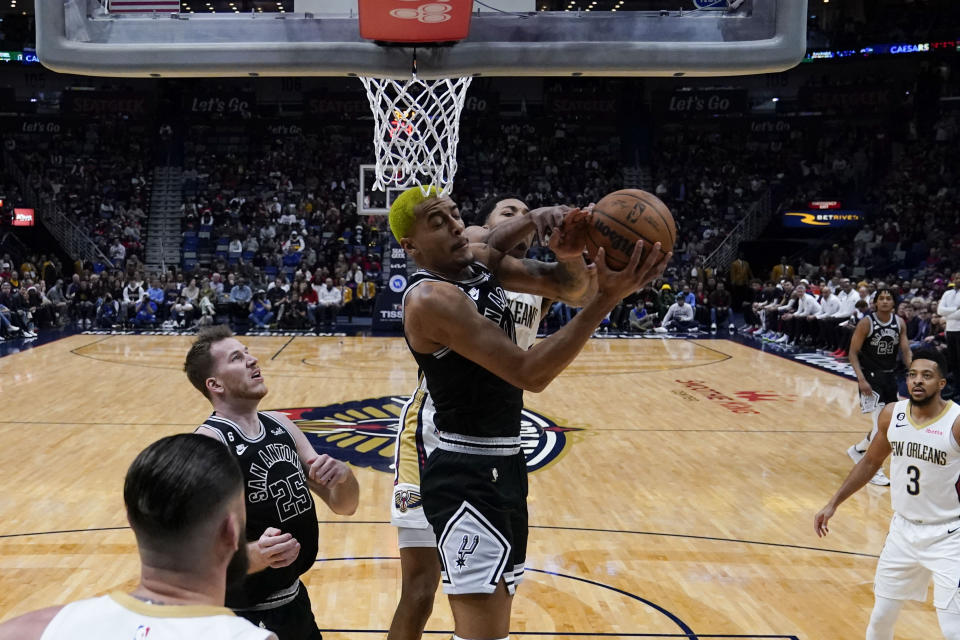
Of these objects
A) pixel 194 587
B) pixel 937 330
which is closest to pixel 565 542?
pixel 194 587

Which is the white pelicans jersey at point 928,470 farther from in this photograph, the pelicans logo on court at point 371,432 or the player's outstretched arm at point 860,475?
the pelicans logo on court at point 371,432

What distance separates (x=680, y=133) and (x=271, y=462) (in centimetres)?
2828

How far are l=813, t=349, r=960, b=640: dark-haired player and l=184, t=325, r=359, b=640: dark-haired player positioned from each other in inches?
91.6

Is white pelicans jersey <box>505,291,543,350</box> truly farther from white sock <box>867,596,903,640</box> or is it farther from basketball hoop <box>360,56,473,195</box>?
basketball hoop <box>360,56,473,195</box>

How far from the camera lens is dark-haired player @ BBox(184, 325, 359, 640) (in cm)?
294

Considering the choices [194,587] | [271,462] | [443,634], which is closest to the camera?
[194,587]

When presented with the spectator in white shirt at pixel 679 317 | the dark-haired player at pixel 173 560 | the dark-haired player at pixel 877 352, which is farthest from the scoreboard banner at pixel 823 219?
the dark-haired player at pixel 173 560

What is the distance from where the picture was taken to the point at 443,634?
177 inches

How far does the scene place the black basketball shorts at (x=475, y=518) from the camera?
301 cm

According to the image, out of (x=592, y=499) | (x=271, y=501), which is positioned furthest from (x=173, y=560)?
(x=592, y=499)

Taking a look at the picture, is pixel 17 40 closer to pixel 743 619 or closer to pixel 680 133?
pixel 680 133

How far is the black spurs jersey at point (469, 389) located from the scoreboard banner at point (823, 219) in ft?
82.0

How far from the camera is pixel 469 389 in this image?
10.1ft

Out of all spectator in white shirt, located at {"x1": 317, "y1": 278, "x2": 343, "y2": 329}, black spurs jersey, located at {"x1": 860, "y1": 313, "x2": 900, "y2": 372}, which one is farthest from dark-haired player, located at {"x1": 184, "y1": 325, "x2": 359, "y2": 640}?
spectator in white shirt, located at {"x1": 317, "y1": 278, "x2": 343, "y2": 329}
